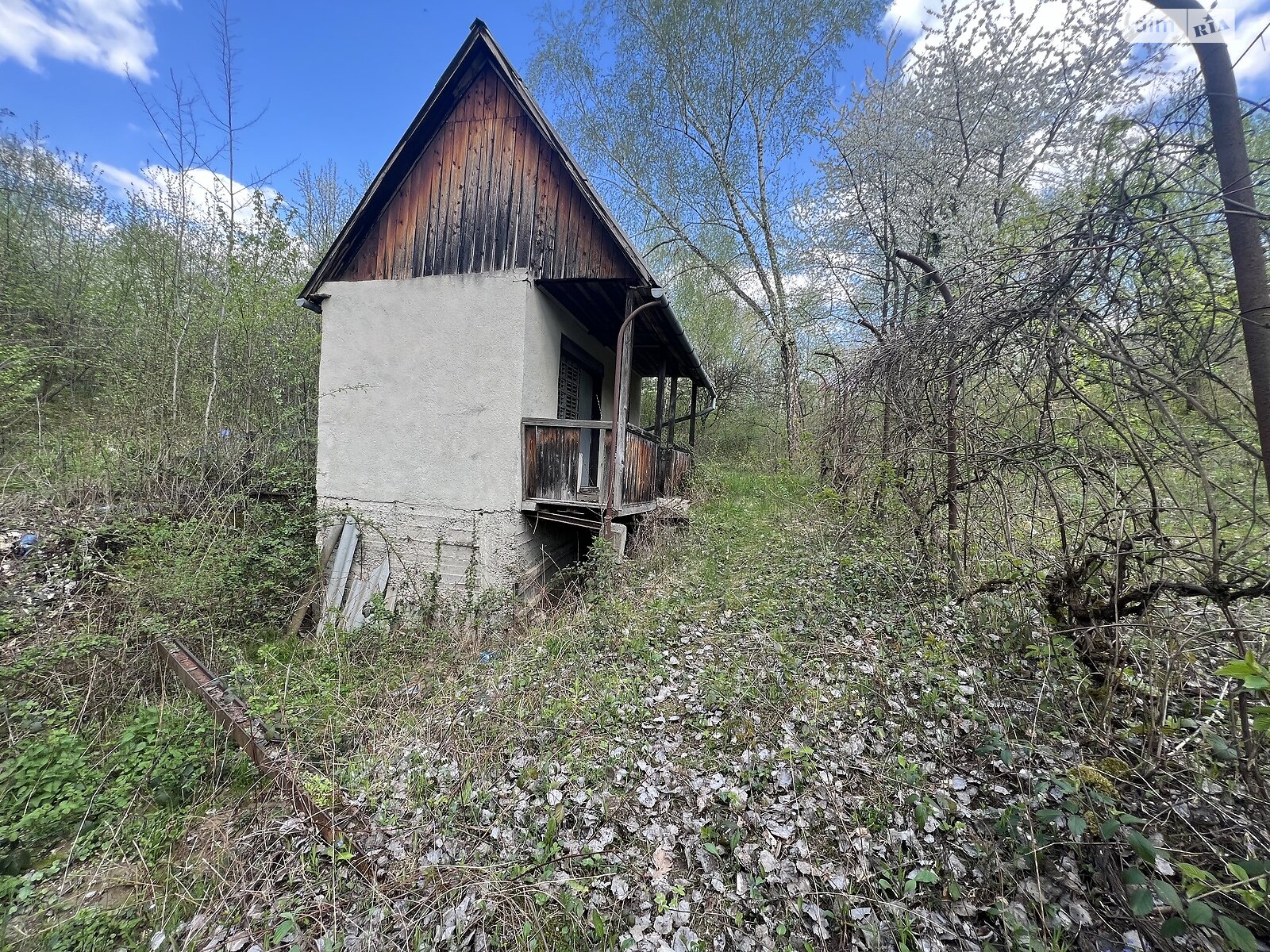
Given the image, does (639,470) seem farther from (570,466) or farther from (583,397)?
(583,397)

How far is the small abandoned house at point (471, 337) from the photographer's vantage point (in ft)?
19.9

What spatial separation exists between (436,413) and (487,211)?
2836 millimetres

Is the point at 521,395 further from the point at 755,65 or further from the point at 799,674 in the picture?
the point at 755,65

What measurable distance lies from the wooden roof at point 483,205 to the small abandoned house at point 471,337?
2cm

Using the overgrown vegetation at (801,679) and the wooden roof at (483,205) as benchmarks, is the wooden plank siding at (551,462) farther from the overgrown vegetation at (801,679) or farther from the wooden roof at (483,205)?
the wooden roof at (483,205)

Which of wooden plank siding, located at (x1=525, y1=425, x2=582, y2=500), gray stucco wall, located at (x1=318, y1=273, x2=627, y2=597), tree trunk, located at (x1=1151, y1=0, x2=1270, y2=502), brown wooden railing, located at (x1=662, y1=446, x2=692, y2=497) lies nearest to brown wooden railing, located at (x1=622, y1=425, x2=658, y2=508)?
wooden plank siding, located at (x1=525, y1=425, x2=582, y2=500)

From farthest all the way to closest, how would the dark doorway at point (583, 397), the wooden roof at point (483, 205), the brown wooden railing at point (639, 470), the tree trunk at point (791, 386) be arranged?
1. the tree trunk at point (791, 386)
2. the brown wooden railing at point (639, 470)
3. the dark doorway at point (583, 397)
4. the wooden roof at point (483, 205)

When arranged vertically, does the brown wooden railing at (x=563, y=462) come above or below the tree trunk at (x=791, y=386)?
below

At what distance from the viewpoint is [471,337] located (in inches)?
245

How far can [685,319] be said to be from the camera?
610 inches

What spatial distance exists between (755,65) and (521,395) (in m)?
12.5

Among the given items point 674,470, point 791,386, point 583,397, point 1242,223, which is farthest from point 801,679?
point 791,386

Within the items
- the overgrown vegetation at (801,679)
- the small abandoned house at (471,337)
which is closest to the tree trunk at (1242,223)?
the overgrown vegetation at (801,679)

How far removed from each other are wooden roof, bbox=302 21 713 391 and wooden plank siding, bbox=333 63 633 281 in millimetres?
13
